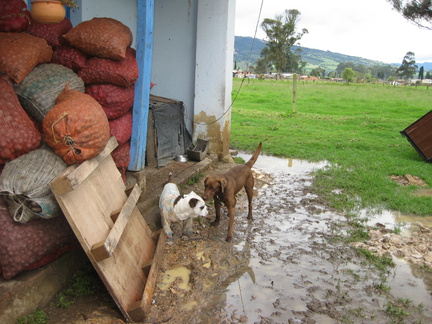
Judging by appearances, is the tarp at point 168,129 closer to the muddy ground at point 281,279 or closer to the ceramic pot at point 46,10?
the muddy ground at point 281,279

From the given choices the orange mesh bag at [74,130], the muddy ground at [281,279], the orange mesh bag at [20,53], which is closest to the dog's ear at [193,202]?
the muddy ground at [281,279]

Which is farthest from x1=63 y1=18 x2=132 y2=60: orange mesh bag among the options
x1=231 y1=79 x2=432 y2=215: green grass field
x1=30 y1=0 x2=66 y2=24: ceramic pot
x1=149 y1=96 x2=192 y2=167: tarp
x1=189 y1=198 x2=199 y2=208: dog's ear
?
x1=231 y1=79 x2=432 y2=215: green grass field

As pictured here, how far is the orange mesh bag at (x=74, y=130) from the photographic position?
3.57m

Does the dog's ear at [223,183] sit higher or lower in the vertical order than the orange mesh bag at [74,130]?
lower

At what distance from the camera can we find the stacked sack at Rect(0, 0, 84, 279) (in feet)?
10.8

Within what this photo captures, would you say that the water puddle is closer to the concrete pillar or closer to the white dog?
the white dog

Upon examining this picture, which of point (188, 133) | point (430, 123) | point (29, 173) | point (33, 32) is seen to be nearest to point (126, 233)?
point (29, 173)

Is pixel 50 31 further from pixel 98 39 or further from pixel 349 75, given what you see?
pixel 349 75

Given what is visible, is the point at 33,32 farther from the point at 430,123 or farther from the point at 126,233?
the point at 430,123

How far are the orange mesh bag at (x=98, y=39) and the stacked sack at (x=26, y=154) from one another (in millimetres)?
363

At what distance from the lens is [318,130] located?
14.0 metres

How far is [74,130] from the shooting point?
3.58 metres

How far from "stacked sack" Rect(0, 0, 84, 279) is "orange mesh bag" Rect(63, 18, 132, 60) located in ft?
1.19

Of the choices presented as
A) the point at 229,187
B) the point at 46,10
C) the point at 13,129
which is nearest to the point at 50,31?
the point at 46,10
